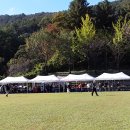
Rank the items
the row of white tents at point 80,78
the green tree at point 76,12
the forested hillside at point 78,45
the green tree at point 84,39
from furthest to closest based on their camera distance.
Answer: the green tree at point 76,12 < the forested hillside at point 78,45 < the green tree at point 84,39 < the row of white tents at point 80,78

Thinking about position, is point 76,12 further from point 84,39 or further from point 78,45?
point 78,45

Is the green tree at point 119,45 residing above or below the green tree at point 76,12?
below

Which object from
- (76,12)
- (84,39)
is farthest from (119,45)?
(76,12)

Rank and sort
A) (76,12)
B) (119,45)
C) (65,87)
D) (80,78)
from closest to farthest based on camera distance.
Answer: (80,78), (65,87), (119,45), (76,12)

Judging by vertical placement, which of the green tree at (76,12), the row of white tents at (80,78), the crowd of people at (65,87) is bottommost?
the crowd of people at (65,87)

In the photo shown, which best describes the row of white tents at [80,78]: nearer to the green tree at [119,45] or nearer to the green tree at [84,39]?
the green tree at [84,39]

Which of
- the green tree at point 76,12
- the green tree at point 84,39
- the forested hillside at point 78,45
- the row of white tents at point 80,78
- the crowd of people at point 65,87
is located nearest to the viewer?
the row of white tents at point 80,78

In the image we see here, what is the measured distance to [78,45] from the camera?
262 feet

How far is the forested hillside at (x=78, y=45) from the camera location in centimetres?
8081

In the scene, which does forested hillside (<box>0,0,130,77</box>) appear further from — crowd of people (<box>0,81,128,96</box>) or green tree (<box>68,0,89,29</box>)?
crowd of people (<box>0,81,128,96</box>)

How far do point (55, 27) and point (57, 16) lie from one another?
250cm

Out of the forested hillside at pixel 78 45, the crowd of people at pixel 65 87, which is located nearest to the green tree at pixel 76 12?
the forested hillside at pixel 78 45

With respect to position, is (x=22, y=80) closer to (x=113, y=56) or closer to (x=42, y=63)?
(x=42, y=63)

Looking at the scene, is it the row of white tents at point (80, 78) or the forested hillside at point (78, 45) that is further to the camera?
the forested hillside at point (78, 45)
